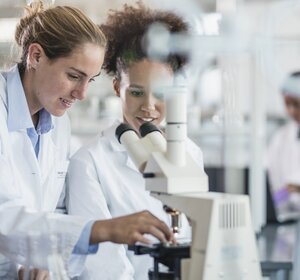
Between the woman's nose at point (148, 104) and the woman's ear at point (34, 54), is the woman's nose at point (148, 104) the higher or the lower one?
the lower one

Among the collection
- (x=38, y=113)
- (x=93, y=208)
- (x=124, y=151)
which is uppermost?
(x=38, y=113)

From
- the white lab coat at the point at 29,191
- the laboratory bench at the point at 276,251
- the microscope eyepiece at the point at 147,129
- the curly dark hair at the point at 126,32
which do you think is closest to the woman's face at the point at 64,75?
the white lab coat at the point at 29,191

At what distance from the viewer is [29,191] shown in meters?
1.59

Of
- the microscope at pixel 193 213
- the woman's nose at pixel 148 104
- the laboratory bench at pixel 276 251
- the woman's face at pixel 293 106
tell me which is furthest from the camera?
the laboratory bench at pixel 276 251

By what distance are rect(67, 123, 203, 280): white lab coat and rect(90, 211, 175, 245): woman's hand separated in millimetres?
323

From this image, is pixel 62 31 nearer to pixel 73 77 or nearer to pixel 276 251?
pixel 73 77

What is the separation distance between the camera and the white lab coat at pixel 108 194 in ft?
5.10

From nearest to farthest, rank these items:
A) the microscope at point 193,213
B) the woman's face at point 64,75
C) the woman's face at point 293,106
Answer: the microscope at point 193,213, the woman's face at point 293,106, the woman's face at point 64,75

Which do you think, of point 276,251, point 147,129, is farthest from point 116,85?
point 276,251

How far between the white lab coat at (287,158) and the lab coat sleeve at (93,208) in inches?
17.1

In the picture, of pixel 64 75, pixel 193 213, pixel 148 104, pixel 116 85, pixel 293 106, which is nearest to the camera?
pixel 193 213

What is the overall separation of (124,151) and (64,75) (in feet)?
0.93

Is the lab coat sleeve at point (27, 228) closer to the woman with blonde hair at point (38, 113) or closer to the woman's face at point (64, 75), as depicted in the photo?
the woman with blonde hair at point (38, 113)

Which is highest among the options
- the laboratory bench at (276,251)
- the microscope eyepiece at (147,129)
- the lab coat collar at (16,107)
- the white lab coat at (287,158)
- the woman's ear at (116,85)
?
the woman's ear at (116,85)
